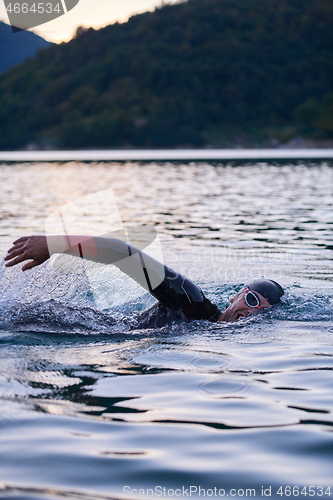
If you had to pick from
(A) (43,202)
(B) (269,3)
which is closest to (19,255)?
(A) (43,202)

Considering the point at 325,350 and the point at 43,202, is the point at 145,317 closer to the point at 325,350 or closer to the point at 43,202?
the point at 325,350

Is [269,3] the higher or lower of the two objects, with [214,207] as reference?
higher

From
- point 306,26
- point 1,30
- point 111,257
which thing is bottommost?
point 111,257

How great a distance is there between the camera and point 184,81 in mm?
117500

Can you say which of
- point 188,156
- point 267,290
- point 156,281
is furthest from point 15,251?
point 188,156

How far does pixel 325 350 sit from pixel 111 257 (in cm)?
185

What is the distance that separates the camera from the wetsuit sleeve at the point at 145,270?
5.09 m

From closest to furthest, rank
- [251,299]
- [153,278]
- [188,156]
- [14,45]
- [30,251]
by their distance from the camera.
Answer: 1. [30,251]
2. [153,278]
3. [251,299]
4. [14,45]
5. [188,156]

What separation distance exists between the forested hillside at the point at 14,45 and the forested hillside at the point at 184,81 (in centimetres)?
7969

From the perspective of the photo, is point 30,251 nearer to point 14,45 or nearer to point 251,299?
point 251,299

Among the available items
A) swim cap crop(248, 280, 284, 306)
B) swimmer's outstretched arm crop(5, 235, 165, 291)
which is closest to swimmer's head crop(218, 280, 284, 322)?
swim cap crop(248, 280, 284, 306)

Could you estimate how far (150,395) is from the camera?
413 cm

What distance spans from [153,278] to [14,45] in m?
11.0

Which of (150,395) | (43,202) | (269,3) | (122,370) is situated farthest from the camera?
(269,3)
